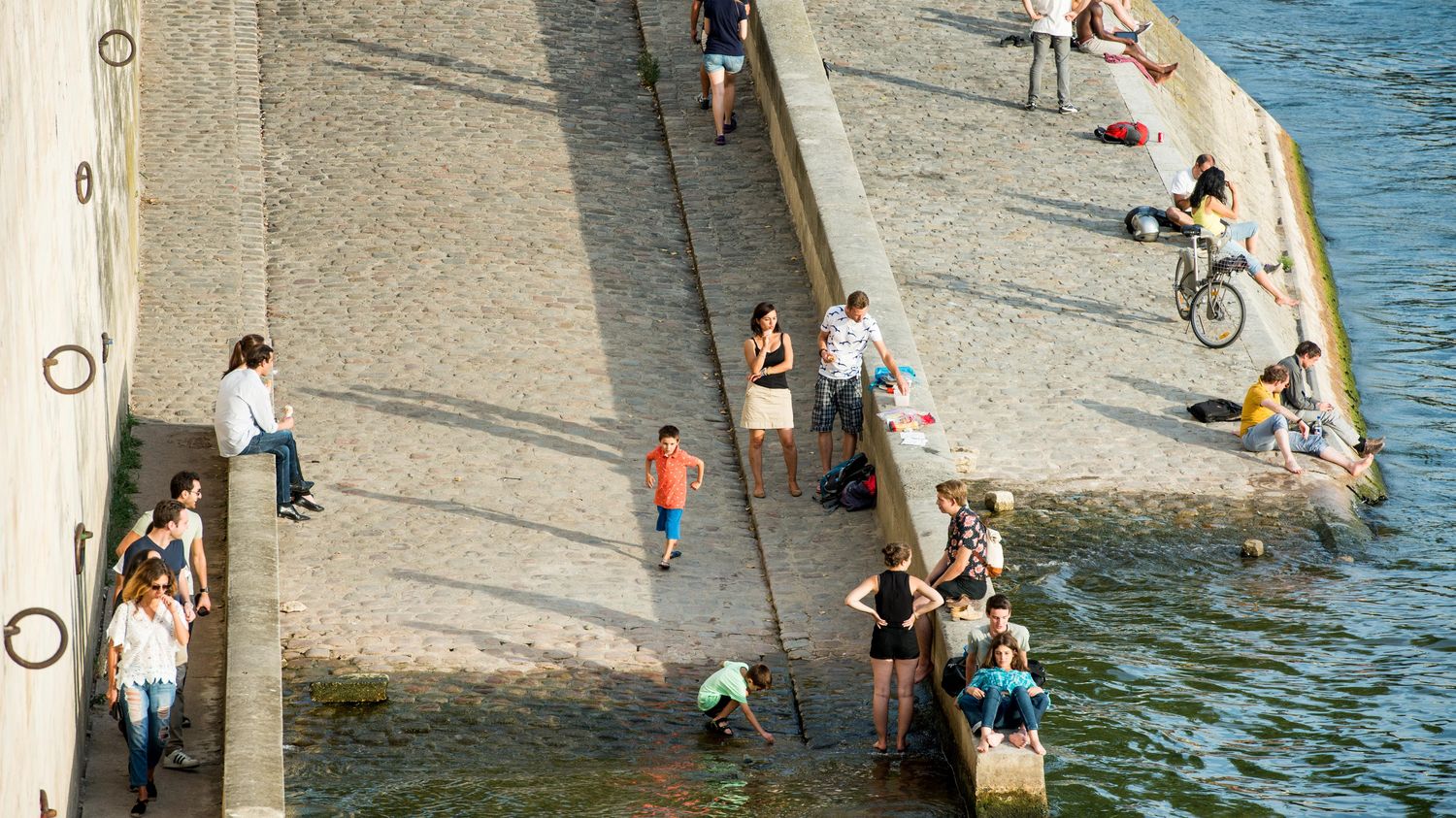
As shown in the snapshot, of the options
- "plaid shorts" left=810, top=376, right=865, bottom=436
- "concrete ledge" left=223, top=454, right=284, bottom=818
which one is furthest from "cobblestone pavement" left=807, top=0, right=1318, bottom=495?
"concrete ledge" left=223, top=454, right=284, bottom=818

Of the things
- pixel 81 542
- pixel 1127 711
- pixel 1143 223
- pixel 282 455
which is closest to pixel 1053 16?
pixel 1143 223

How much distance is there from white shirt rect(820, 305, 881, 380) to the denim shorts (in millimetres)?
4968

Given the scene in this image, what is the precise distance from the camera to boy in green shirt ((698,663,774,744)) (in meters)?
10.7

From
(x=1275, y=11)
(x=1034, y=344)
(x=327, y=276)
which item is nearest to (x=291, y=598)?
(x=327, y=276)

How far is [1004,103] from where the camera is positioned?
20.0 meters

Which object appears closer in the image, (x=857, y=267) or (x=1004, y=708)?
(x=1004, y=708)

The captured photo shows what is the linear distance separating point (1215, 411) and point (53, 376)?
365 inches

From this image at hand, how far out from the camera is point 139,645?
360 inches

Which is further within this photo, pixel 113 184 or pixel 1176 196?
pixel 1176 196

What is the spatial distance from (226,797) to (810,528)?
5292 mm

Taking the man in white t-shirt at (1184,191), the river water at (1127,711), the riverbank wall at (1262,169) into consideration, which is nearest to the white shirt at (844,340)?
the river water at (1127,711)

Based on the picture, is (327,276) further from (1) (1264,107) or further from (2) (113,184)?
(1) (1264,107)

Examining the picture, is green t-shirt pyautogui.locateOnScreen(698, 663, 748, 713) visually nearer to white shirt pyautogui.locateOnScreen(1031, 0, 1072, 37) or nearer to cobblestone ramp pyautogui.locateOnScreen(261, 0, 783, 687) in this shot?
cobblestone ramp pyautogui.locateOnScreen(261, 0, 783, 687)

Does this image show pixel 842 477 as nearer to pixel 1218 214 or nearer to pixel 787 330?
pixel 787 330
